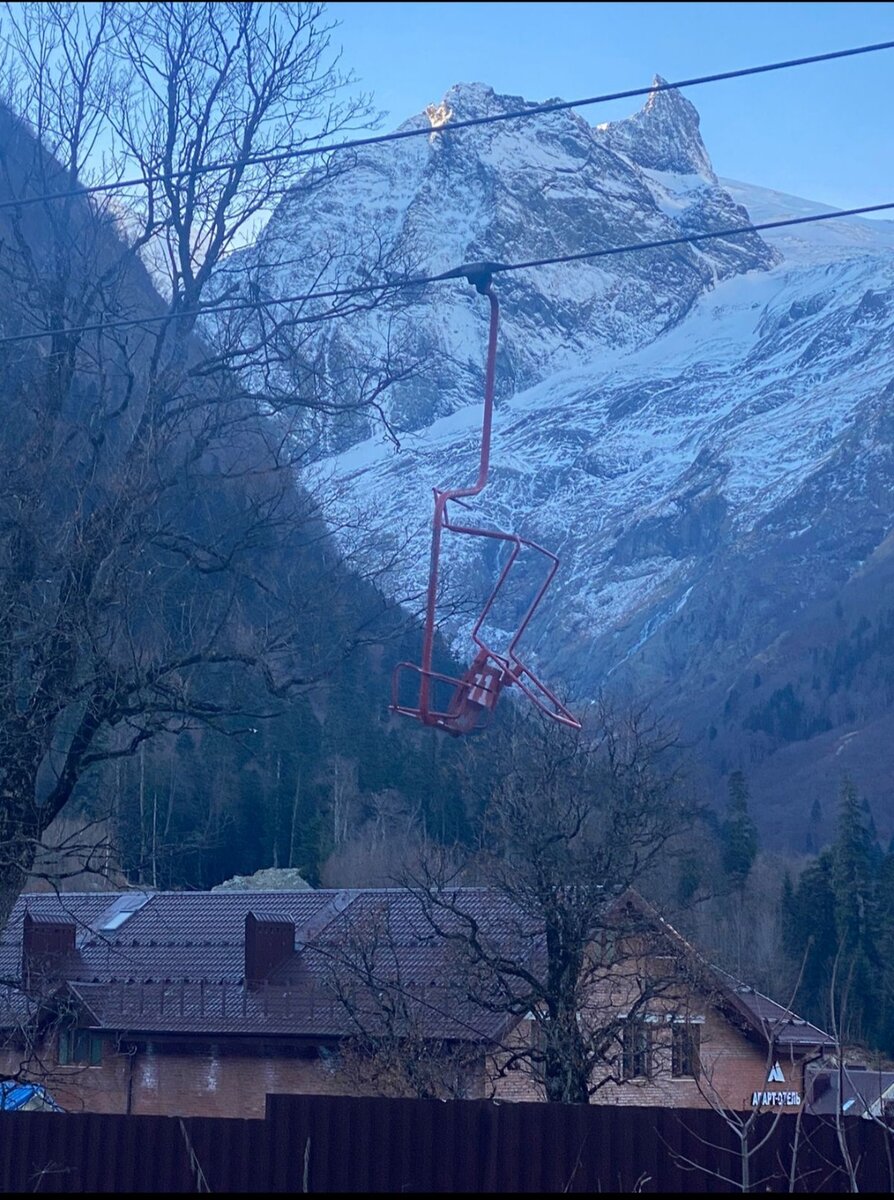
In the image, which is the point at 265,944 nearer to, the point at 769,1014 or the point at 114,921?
the point at 114,921

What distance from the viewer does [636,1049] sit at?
74.1 feet

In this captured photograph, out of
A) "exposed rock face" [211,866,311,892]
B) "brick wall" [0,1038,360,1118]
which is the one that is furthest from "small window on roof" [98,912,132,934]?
"exposed rock face" [211,866,311,892]

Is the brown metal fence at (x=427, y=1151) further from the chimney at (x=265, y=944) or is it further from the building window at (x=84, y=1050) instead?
the chimney at (x=265, y=944)

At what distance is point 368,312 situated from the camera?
15.3 meters

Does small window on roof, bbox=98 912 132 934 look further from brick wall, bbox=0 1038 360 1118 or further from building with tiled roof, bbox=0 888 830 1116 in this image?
brick wall, bbox=0 1038 360 1118

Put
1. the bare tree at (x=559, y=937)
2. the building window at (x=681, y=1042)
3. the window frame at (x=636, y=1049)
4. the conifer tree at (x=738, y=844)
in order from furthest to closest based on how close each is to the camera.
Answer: the conifer tree at (x=738, y=844) → the building window at (x=681, y=1042) → the window frame at (x=636, y=1049) → the bare tree at (x=559, y=937)

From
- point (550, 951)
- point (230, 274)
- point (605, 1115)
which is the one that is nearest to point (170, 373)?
point (230, 274)

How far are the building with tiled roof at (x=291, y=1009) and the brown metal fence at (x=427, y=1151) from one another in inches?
221

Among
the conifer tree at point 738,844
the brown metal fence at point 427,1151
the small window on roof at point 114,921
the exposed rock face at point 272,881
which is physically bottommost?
the brown metal fence at point 427,1151

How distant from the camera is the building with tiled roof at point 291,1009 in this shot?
23.0 metres

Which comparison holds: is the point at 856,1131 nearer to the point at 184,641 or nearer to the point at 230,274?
the point at 184,641

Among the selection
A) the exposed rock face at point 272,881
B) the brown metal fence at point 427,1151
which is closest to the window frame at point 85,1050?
the brown metal fence at point 427,1151

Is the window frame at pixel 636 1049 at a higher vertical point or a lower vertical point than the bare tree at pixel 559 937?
lower

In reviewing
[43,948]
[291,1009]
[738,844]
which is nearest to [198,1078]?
[291,1009]
